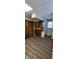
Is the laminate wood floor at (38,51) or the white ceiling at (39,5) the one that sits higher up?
the white ceiling at (39,5)

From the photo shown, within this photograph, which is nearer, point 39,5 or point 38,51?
point 38,51

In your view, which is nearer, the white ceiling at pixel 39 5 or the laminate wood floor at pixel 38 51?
the laminate wood floor at pixel 38 51

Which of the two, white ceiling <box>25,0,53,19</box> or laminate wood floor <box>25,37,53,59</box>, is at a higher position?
white ceiling <box>25,0,53,19</box>

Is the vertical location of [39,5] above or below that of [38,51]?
above

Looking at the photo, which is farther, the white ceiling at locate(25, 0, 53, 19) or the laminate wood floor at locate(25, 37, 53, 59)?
the white ceiling at locate(25, 0, 53, 19)
